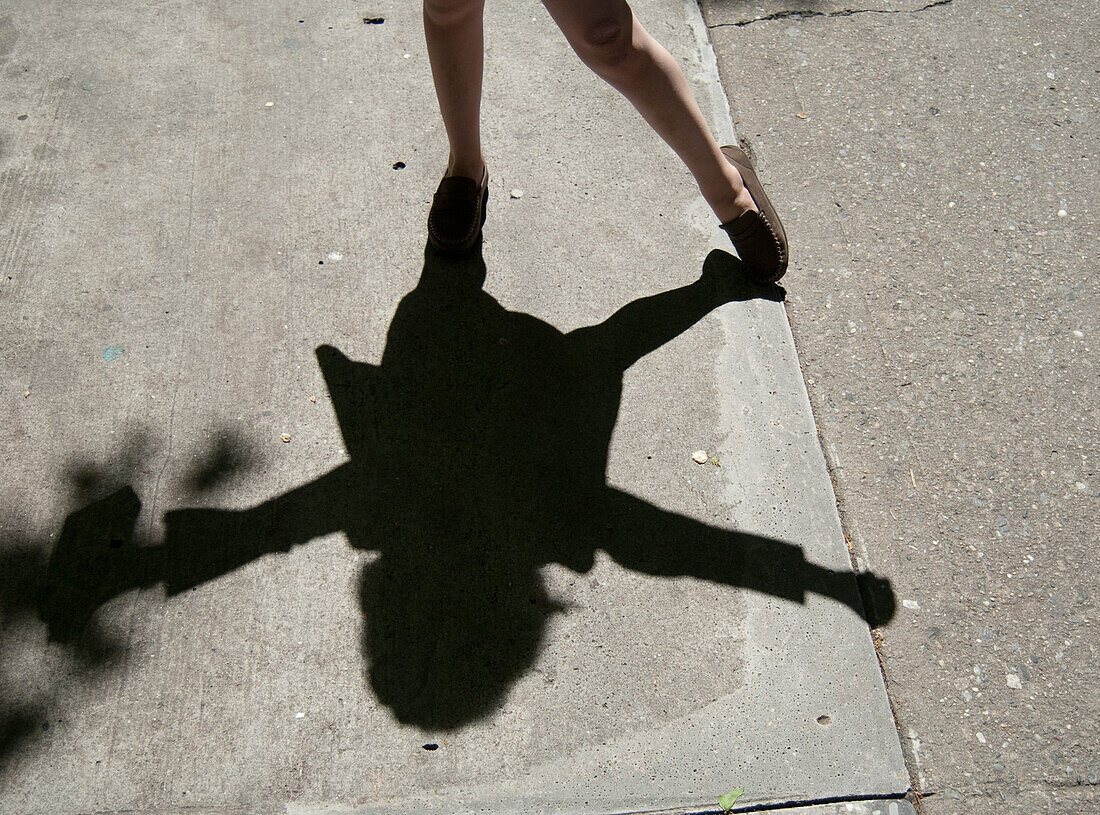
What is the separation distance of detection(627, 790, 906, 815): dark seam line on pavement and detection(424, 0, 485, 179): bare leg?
195 cm

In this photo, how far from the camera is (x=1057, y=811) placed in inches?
75.0

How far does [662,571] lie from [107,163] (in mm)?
2372

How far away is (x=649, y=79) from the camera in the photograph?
2268 millimetres

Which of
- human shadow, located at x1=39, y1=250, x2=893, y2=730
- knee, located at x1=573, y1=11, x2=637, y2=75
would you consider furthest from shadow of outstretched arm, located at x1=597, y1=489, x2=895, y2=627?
knee, located at x1=573, y1=11, x2=637, y2=75

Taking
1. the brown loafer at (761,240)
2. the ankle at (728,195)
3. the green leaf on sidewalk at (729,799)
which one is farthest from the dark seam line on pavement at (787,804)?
the ankle at (728,195)

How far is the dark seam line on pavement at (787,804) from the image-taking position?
189cm

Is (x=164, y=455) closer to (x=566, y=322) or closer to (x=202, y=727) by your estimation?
(x=202, y=727)

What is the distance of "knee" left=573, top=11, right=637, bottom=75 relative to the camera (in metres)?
2.09

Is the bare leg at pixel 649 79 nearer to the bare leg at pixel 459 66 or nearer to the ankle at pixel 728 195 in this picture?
the ankle at pixel 728 195

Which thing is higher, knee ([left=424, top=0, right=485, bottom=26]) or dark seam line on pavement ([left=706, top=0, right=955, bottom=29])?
knee ([left=424, top=0, right=485, bottom=26])

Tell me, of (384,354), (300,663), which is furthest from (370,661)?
(384,354)

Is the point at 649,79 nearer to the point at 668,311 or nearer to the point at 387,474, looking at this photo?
the point at 668,311

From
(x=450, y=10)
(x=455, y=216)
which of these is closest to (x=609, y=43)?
(x=450, y=10)

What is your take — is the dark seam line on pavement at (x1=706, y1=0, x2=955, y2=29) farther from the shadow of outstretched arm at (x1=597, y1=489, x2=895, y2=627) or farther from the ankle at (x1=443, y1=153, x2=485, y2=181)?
the shadow of outstretched arm at (x1=597, y1=489, x2=895, y2=627)
